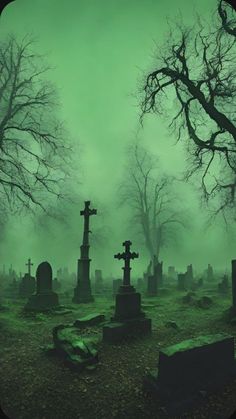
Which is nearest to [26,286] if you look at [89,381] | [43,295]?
[43,295]

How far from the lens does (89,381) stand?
585 centimetres

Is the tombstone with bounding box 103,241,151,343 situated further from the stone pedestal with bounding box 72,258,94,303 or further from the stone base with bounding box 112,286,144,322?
the stone pedestal with bounding box 72,258,94,303

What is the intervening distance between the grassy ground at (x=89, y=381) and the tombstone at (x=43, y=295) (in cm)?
248

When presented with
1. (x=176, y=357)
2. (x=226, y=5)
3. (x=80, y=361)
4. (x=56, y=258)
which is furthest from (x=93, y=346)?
(x=56, y=258)

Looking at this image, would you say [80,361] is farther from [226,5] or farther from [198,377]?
[226,5]

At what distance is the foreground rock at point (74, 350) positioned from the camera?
250 inches

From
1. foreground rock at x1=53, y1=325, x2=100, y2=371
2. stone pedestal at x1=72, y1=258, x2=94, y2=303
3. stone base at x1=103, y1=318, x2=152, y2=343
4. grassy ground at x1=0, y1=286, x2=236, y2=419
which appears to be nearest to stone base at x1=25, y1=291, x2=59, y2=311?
grassy ground at x1=0, y1=286, x2=236, y2=419

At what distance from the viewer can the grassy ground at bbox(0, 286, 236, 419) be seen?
Answer: 16.1ft

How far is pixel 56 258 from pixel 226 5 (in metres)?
52.9

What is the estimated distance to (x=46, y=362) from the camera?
6.71 m

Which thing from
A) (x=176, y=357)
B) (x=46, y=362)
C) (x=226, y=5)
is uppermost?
(x=226, y=5)

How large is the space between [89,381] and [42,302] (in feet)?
22.7

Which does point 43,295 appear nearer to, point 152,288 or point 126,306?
point 126,306

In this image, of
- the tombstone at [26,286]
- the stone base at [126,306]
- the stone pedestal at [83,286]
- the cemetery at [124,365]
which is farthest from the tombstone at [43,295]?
the tombstone at [26,286]
